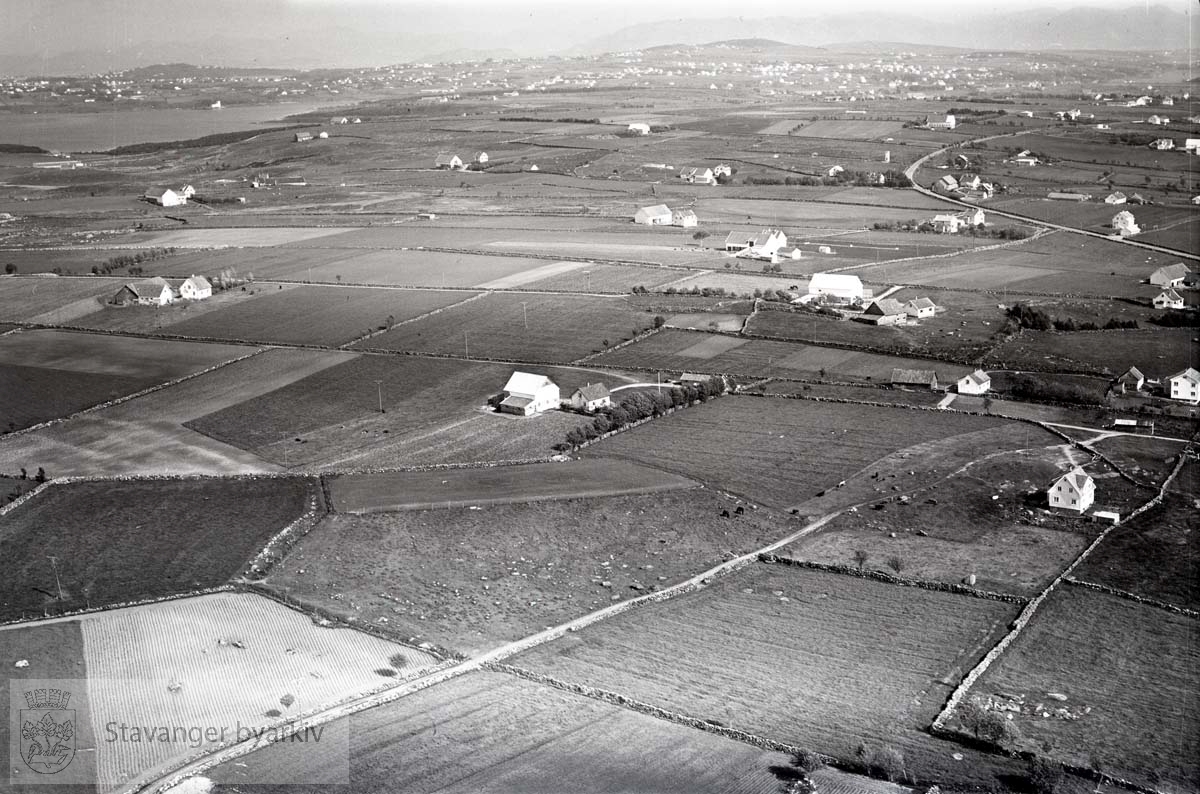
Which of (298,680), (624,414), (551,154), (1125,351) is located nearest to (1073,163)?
(551,154)

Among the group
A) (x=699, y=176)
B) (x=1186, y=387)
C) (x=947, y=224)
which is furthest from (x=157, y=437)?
(x=699, y=176)

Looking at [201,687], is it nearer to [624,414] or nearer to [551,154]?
[624,414]

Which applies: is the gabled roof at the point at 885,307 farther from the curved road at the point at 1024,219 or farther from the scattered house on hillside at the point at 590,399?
the curved road at the point at 1024,219

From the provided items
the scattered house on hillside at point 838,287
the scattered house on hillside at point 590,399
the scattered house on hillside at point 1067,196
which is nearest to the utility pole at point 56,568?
the scattered house on hillside at point 590,399

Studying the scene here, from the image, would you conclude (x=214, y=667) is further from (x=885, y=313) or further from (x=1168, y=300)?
(x=1168, y=300)

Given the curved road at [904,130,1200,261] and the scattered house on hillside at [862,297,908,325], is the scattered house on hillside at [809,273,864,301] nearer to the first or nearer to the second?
the scattered house on hillside at [862,297,908,325]

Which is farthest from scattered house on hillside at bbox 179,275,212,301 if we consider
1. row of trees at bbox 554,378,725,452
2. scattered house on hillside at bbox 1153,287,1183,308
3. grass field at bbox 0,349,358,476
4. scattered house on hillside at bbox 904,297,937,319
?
scattered house on hillside at bbox 1153,287,1183,308
